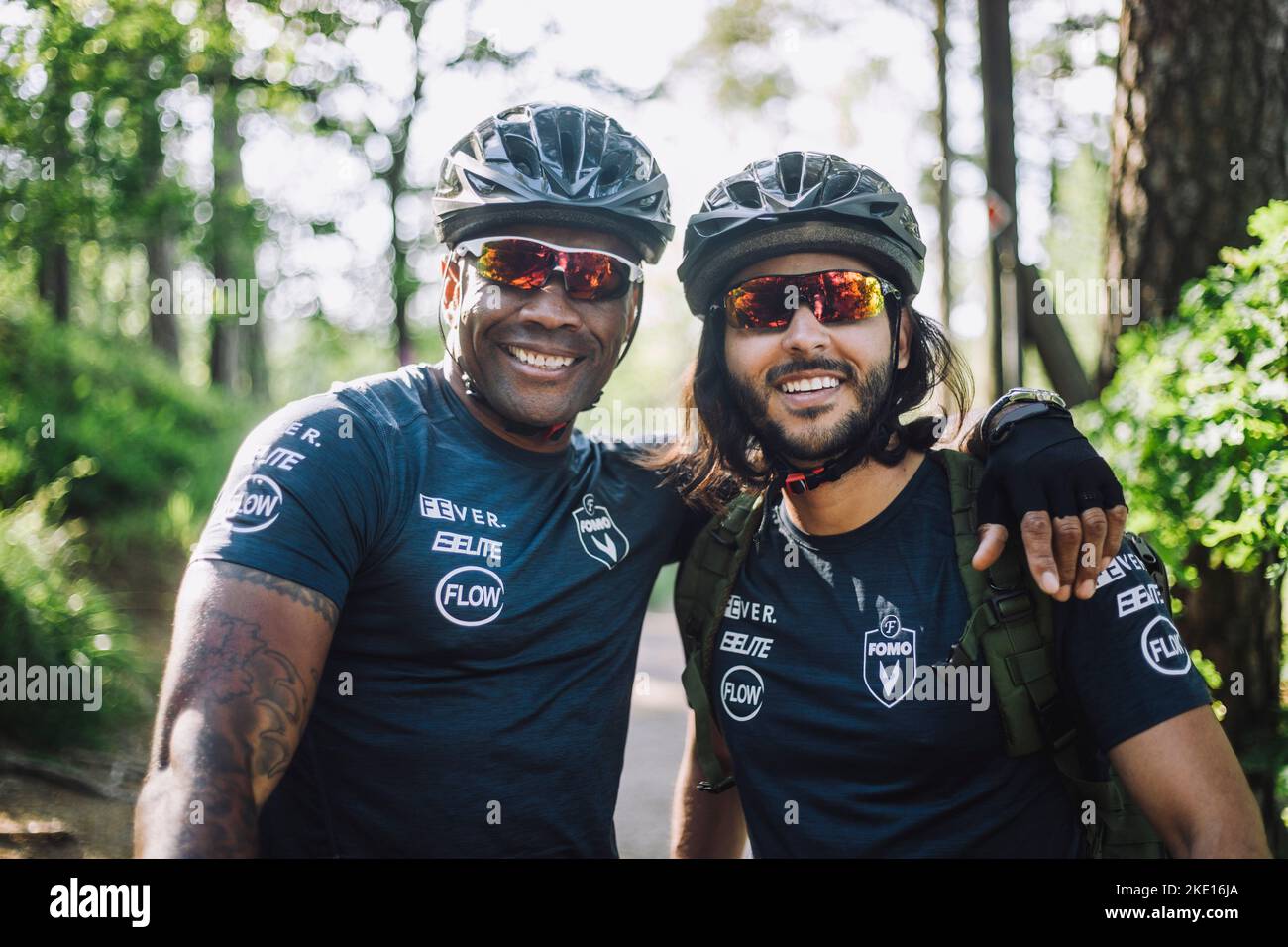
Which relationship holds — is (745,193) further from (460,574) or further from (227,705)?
(227,705)

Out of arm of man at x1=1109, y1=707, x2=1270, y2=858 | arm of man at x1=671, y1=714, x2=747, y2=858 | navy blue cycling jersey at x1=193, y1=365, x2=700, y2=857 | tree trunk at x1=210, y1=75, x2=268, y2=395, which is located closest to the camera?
arm of man at x1=1109, y1=707, x2=1270, y2=858

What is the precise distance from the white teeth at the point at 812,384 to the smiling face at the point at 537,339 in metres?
0.70

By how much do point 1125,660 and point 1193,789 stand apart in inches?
14.0

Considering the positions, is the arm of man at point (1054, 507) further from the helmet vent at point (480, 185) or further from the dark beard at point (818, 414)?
the helmet vent at point (480, 185)

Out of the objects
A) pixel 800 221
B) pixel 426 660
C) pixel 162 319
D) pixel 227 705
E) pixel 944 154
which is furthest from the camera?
pixel 162 319

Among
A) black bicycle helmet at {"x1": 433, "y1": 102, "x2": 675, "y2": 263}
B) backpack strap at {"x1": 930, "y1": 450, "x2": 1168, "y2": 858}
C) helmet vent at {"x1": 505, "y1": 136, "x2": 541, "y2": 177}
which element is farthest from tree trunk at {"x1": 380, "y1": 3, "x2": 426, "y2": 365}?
backpack strap at {"x1": 930, "y1": 450, "x2": 1168, "y2": 858}

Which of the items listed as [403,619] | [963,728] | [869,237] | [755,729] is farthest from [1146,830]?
Result: [403,619]

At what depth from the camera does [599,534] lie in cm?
344

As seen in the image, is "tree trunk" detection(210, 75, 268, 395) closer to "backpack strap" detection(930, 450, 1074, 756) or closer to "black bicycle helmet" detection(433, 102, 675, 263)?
"black bicycle helmet" detection(433, 102, 675, 263)

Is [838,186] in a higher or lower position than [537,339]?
higher

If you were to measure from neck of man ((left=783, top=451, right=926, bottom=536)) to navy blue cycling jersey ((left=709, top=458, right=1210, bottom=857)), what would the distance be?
4cm

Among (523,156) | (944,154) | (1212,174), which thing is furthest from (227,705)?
(944,154)

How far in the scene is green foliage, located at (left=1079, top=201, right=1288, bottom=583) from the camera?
3.22m

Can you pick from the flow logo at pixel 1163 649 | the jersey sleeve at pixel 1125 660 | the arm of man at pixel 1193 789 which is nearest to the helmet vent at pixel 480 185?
the jersey sleeve at pixel 1125 660
